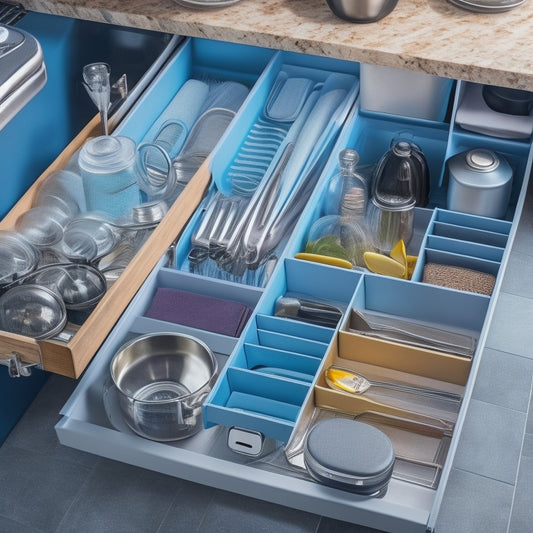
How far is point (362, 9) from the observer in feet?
6.07

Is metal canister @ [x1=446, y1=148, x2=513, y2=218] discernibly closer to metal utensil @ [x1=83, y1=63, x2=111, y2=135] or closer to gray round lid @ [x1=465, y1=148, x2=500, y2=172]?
gray round lid @ [x1=465, y1=148, x2=500, y2=172]

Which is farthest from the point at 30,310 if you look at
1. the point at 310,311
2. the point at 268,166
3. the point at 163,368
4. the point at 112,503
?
the point at 268,166

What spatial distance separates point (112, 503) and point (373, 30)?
3.55 feet

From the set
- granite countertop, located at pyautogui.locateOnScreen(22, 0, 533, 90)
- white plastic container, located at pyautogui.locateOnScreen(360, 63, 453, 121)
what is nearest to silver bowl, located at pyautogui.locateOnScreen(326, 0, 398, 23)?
granite countertop, located at pyautogui.locateOnScreen(22, 0, 533, 90)

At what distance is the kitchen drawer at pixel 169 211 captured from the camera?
A: 57.5 inches

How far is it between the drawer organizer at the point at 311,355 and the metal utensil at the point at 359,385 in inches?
0.4

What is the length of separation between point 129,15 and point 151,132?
258 mm

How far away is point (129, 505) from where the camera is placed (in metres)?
1.69

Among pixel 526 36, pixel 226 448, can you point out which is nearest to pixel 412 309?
pixel 226 448

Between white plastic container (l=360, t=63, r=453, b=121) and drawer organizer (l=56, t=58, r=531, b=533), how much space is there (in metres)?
0.06

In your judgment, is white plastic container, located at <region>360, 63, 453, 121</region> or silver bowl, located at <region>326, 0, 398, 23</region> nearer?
silver bowl, located at <region>326, 0, 398, 23</region>

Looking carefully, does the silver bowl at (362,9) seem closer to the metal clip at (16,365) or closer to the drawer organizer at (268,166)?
the drawer organizer at (268,166)

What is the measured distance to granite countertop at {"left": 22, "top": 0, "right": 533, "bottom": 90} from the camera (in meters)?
1.79

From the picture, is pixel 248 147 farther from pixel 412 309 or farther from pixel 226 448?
pixel 226 448
